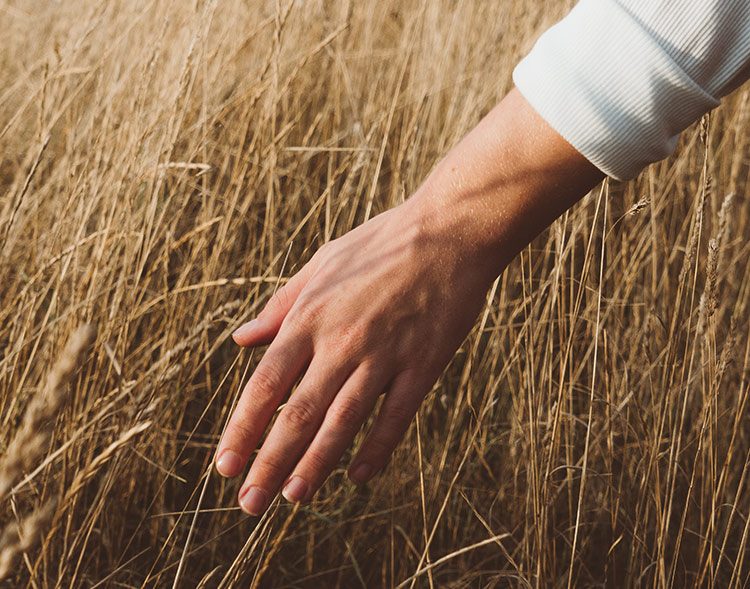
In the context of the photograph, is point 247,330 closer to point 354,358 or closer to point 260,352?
point 354,358

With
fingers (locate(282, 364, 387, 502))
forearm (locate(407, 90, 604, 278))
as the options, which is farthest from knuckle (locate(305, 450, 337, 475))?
forearm (locate(407, 90, 604, 278))

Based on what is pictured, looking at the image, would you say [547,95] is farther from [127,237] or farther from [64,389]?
[127,237]

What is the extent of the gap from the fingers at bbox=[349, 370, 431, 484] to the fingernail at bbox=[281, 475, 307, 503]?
4cm

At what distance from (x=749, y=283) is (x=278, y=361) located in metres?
1.42

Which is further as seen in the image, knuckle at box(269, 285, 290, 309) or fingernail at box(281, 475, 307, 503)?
knuckle at box(269, 285, 290, 309)

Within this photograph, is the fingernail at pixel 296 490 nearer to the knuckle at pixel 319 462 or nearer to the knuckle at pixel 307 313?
the knuckle at pixel 319 462

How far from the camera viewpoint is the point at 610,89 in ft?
2.03

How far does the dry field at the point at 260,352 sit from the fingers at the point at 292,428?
0.58 ft

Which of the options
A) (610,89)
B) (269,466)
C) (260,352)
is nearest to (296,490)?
(269,466)

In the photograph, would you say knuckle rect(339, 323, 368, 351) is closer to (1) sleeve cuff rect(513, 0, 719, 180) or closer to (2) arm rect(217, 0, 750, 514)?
(2) arm rect(217, 0, 750, 514)

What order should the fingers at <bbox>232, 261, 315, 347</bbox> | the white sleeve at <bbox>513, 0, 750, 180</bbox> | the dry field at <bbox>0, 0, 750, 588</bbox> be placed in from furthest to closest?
the dry field at <bbox>0, 0, 750, 588</bbox> < the fingers at <bbox>232, 261, 315, 347</bbox> < the white sleeve at <bbox>513, 0, 750, 180</bbox>

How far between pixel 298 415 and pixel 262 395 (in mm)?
38

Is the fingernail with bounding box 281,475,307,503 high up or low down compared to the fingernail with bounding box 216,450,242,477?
down

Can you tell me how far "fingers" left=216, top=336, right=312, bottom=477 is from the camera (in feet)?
2.20
